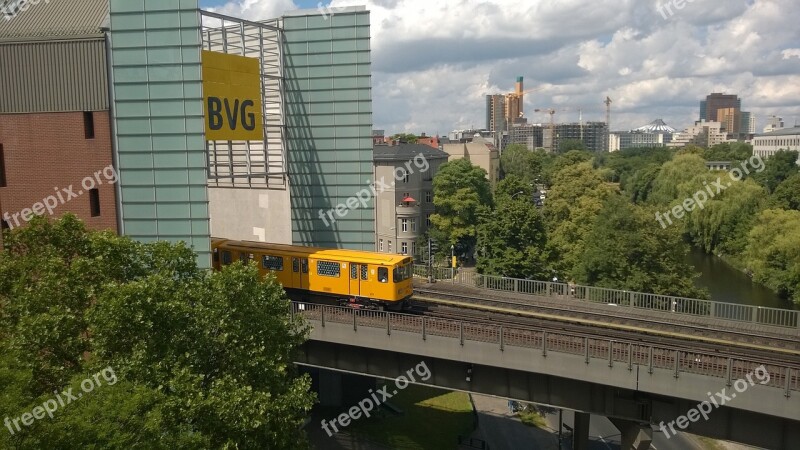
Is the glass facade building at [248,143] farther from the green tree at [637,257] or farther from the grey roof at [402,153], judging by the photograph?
the grey roof at [402,153]

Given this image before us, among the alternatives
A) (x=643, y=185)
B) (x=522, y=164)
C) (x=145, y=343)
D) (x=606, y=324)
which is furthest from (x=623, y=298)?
(x=522, y=164)

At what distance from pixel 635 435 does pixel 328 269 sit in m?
13.7

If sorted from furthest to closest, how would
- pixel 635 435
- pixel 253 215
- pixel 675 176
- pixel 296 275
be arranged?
pixel 675 176, pixel 253 215, pixel 296 275, pixel 635 435

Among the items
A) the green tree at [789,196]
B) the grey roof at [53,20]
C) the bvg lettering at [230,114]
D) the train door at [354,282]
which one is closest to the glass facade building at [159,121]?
the bvg lettering at [230,114]

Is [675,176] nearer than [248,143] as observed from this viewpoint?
No

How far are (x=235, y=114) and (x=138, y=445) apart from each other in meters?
18.9

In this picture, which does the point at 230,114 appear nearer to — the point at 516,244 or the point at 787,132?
the point at 516,244

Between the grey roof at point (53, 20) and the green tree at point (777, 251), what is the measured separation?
48944 millimetres

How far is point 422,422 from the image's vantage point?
107ft

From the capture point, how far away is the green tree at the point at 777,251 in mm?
47941

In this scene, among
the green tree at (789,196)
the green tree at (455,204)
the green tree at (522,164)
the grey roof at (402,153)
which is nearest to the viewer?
the green tree at (455,204)

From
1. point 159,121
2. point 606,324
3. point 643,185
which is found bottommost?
point 606,324

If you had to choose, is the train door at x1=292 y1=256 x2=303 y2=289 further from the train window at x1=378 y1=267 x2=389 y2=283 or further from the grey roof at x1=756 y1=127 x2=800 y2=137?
the grey roof at x1=756 y1=127 x2=800 y2=137

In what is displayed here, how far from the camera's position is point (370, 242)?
34469mm
